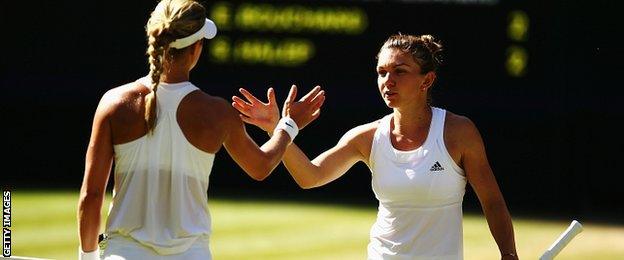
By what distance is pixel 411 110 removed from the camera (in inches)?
177

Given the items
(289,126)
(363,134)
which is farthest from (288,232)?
(289,126)

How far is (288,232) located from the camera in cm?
977

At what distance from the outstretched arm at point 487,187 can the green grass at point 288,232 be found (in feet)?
13.9

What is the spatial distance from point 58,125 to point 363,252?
4.43 meters

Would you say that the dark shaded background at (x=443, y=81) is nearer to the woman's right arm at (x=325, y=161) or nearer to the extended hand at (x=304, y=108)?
the woman's right arm at (x=325, y=161)

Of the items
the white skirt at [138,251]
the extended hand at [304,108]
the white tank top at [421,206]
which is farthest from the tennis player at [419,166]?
the white skirt at [138,251]

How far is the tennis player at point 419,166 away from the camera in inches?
168

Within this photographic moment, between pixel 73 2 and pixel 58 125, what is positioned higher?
pixel 73 2

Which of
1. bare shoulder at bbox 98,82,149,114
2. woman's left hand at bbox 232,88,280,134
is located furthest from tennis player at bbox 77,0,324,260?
woman's left hand at bbox 232,88,280,134

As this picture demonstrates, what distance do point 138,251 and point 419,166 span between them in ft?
3.34

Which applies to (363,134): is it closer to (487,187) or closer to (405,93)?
(405,93)

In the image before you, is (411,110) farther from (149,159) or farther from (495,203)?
(149,159)

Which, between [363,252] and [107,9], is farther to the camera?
[107,9]

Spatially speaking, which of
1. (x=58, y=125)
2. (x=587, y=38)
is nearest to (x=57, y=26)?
(x=58, y=125)
